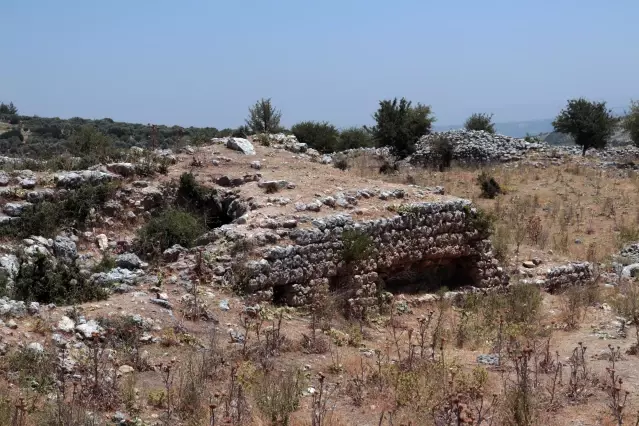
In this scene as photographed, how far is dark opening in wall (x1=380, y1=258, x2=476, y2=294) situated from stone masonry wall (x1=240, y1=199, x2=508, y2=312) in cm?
5

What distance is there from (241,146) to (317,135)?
1263 centimetres

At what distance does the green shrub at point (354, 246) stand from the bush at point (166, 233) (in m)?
2.35

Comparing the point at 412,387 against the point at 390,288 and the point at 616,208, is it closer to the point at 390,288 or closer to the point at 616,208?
the point at 390,288

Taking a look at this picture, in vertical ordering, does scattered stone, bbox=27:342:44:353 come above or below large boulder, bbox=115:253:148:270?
below

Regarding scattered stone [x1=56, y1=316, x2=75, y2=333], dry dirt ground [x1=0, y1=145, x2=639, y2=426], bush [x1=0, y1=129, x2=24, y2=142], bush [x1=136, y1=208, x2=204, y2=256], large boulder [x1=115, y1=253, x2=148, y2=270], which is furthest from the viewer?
bush [x1=0, y1=129, x2=24, y2=142]

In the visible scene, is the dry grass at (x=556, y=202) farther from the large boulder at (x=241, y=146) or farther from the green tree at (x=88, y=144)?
the green tree at (x=88, y=144)

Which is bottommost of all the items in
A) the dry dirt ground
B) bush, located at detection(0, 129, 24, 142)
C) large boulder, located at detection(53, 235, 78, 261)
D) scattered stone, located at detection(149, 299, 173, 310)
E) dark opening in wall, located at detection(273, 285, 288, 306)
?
the dry dirt ground

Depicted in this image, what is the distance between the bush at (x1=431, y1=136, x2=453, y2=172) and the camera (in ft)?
82.3

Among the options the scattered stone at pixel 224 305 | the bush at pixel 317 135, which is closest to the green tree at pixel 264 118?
the bush at pixel 317 135

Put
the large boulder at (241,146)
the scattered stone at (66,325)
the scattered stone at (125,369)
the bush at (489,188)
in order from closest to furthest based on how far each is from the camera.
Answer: the scattered stone at (125,369)
the scattered stone at (66,325)
the large boulder at (241,146)
the bush at (489,188)

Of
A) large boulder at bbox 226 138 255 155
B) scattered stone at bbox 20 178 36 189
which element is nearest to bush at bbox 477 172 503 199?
large boulder at bbox 226 138 255 155

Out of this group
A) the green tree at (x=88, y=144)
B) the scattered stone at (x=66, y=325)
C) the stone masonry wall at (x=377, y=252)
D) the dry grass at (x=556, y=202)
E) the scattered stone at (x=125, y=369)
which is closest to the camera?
the scattered stone at (x=125, y=369)

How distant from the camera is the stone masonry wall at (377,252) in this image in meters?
9.08

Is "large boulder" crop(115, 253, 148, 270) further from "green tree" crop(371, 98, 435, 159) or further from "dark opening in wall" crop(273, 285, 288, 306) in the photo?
"green tree" crop(371, 98, 435, 159)
